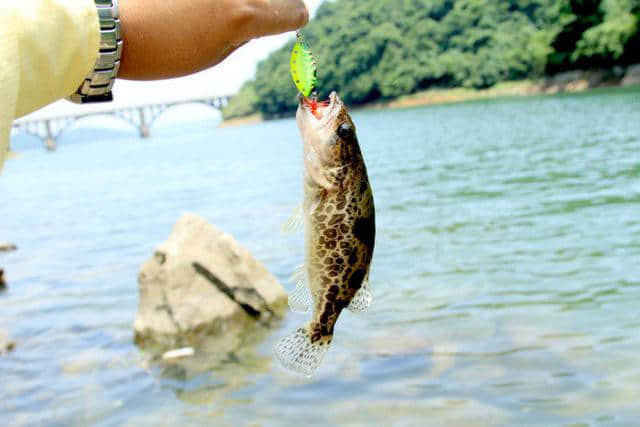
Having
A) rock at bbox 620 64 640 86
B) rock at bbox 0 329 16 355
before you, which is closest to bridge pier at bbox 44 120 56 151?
rock at bbox 620 64 640 86

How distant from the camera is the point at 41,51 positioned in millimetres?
1467

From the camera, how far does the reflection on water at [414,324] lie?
712 cm

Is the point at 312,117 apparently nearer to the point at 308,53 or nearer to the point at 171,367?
the point at 308,53

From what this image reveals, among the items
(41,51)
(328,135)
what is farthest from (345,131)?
(41,51)

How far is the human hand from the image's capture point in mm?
1878

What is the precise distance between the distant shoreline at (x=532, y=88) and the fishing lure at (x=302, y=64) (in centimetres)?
6578

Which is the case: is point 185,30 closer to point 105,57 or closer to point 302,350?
point 105,57

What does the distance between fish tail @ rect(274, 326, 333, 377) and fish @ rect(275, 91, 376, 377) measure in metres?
0.19

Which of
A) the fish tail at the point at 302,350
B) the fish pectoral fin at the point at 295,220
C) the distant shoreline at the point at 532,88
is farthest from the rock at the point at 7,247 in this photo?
the distant shoreline at the point at 532,88

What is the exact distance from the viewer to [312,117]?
110 inches

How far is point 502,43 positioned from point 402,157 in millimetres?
68784

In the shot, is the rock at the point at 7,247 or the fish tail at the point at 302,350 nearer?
the fish tail at the point at 302,350

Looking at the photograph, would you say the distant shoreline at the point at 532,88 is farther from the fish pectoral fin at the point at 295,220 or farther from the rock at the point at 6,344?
the fish pectoral fin at the point at 295,220

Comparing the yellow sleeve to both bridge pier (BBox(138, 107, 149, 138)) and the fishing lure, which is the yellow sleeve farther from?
bridge pier (BBox(138, 107, 149, 138))
